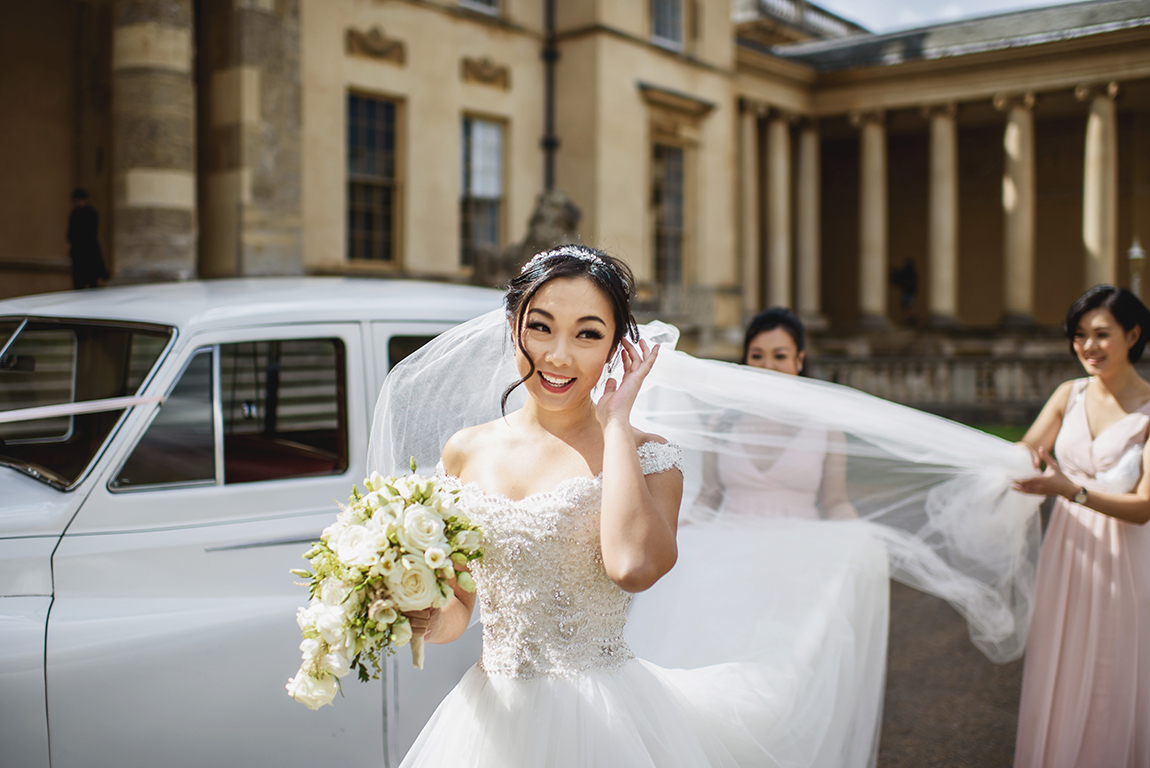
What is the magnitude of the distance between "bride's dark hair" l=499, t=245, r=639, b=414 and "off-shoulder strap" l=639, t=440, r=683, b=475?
0.25 m

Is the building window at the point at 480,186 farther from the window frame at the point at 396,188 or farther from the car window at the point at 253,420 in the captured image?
the car window at the point at 253,420

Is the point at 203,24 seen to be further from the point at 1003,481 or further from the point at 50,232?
the point at 1003,481

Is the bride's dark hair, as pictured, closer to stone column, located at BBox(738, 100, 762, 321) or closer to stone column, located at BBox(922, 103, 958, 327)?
stone column, located at BBox(738, 100, 762, 321)

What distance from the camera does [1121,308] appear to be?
12.4 ft

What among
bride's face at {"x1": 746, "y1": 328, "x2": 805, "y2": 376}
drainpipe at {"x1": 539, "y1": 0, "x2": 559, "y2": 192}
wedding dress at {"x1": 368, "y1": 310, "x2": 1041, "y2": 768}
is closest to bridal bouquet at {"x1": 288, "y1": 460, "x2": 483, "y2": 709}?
wedding dress at {"x1": 368, "y1": 310, "x2": 1041, "y2": 768}

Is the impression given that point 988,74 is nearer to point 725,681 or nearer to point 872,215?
point 872,215

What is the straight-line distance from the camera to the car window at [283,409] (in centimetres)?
345

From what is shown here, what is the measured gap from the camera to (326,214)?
47.2 ft

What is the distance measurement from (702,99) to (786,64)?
15.2ft

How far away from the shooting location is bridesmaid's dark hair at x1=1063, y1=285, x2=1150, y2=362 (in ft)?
12.4

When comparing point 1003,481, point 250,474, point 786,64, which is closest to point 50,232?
point 250,474

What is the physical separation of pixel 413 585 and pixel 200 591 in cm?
141

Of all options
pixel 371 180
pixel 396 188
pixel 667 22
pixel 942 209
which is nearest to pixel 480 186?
pixel 396 188

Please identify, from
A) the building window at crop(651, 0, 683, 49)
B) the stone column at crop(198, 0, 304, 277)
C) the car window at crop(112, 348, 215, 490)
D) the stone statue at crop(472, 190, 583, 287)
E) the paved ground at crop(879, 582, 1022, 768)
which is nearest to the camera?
the car window at crop(112, 348, 215, 490)
